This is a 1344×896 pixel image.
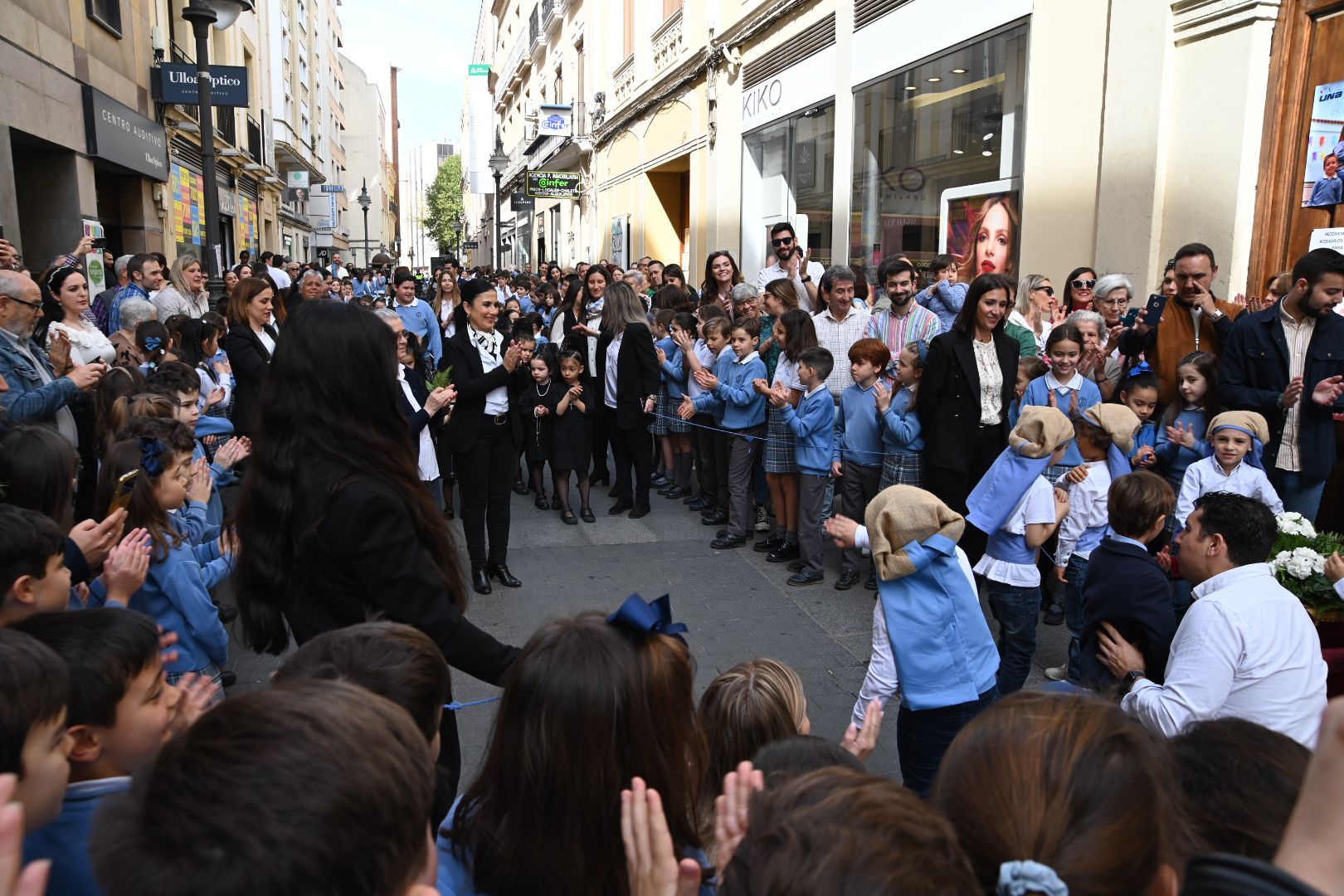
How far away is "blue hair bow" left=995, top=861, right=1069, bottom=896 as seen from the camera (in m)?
1.19

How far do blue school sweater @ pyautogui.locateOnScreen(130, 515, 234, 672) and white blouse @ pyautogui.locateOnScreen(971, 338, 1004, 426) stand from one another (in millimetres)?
4526

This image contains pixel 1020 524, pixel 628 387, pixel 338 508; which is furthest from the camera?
pixel 628 387

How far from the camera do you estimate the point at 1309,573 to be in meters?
3.63

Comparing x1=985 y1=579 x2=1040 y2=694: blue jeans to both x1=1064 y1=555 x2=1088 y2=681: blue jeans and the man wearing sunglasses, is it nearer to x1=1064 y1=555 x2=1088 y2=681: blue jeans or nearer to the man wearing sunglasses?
x1=1064 y1=555 x2=1088 y2=681: blue jeans

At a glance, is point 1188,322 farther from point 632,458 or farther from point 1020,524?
point 632,458

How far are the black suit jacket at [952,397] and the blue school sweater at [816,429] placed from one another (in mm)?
750

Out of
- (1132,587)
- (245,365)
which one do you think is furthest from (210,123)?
(1132,587)

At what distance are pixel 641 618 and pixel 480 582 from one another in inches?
185

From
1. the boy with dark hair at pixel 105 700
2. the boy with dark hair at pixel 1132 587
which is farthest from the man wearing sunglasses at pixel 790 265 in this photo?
the boy with dark hair at pixel 105 700

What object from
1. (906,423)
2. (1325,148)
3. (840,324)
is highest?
(1325,148)

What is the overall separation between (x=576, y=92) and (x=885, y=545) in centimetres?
2959

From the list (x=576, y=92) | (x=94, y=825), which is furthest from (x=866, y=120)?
(x=576, y=92)

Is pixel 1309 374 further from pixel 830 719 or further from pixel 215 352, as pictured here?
pixel 215 352

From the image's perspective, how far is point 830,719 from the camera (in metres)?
4.38
